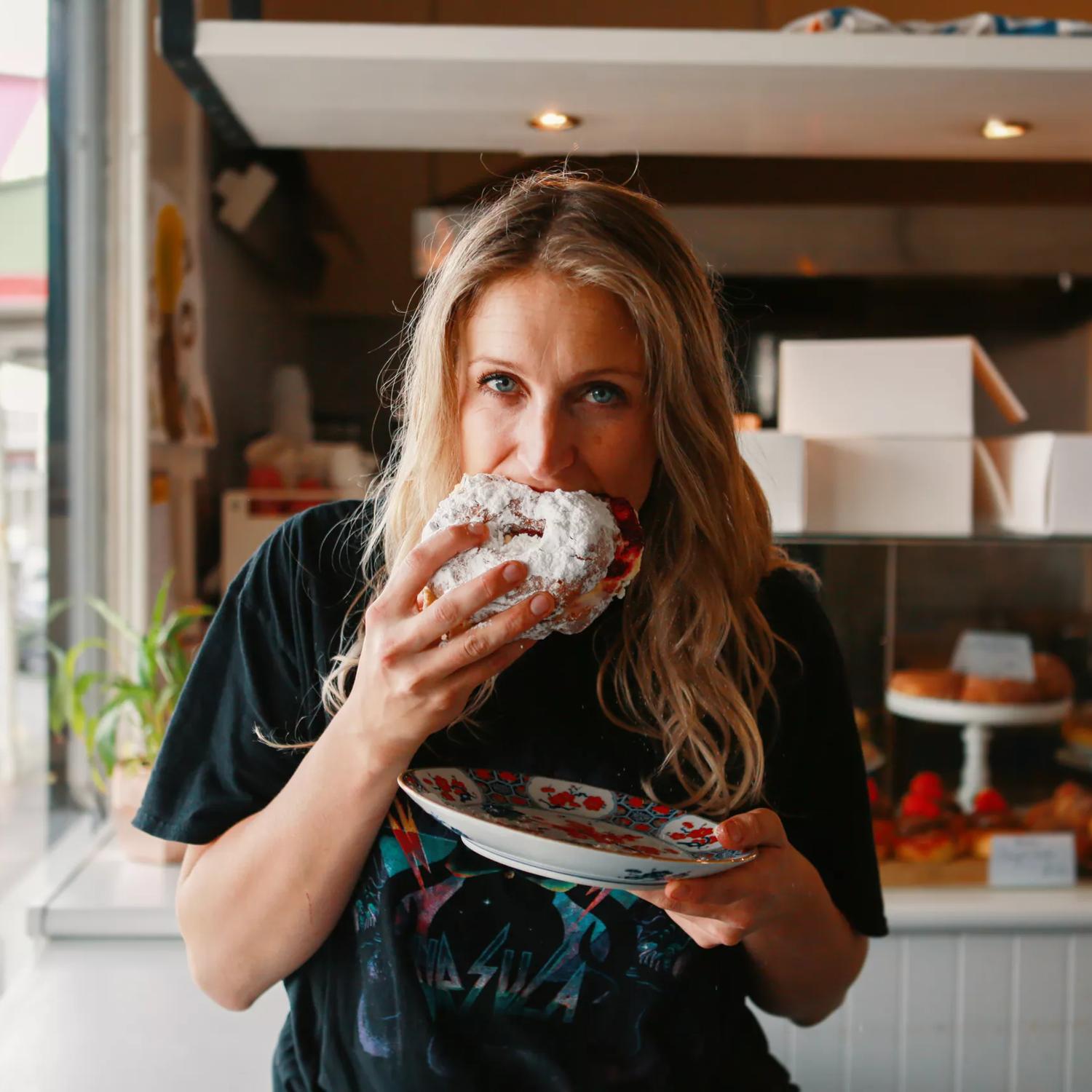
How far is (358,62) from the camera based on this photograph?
5.44ft

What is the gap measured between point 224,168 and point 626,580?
1.92 meters

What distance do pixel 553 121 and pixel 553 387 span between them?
1.20m

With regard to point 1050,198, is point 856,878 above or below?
below

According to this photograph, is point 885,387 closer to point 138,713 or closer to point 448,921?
point 448,921

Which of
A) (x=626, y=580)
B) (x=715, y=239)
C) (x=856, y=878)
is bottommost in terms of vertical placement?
(x=856, y=878)

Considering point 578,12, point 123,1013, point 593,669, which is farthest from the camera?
point 578,12

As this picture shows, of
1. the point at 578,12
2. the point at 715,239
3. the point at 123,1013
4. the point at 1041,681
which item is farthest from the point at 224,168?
the point at 1041,681

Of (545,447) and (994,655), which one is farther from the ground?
(545,447)

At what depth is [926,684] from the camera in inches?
65.2

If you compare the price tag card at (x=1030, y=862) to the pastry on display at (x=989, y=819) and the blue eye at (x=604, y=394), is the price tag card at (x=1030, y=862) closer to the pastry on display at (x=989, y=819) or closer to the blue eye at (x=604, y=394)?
the pastry on display at (x=989, y=819)

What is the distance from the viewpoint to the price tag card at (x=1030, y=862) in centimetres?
160

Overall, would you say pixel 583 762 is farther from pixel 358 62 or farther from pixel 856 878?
pixel 358 62

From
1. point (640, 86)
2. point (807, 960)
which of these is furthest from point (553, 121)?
point (807, 960)

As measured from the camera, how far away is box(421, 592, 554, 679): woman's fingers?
72 centimetres
